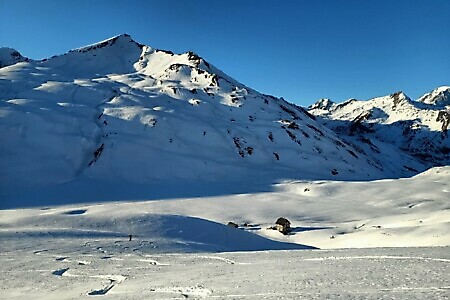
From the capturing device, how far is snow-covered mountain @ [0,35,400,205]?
Result: 4650cm

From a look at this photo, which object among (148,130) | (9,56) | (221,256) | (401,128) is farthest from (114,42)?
(401,128)

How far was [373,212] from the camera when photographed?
3084 cm

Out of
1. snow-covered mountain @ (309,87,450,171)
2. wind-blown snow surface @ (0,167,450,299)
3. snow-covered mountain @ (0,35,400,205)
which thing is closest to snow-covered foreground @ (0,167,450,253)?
wind-blown snow surface @ (0,167,450,299)

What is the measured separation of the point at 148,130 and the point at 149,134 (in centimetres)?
93

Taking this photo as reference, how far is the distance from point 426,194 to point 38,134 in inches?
1843

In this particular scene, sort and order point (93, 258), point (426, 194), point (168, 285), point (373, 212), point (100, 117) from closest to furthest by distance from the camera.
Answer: point (168, 285) → point (93, 258) → point (373, 212) → point (426, 194) → point (100, 117)

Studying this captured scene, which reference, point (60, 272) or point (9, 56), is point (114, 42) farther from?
point (60, 272)

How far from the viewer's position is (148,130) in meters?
55.8

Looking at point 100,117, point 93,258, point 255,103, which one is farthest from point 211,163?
point 93,258

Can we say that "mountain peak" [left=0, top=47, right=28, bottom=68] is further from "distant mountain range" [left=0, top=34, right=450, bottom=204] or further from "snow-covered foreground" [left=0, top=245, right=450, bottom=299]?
"snow-covered foreground" [left=0, top=245, right=450, bottom=299]

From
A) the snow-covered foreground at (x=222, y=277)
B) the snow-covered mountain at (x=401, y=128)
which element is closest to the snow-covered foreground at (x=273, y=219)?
the snow-covered foreground at (x=222, y=277)

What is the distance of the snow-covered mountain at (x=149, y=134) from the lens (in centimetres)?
4650

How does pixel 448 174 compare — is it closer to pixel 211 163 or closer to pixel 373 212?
pixel 373 212

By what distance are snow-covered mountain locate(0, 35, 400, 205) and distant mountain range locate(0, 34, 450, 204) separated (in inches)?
6.5
